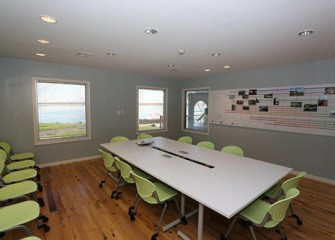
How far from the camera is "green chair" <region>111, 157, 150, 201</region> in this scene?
7.57 feet

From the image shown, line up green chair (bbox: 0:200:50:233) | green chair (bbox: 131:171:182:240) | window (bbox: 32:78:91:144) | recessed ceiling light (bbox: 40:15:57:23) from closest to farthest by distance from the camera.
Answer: green chair (bbox: 0:200:50:233), recessed ceiling light (bbox: 40:15:57:23), green chair (bbox: 131:171:182:240), window (bbox: 32:78:91:144)

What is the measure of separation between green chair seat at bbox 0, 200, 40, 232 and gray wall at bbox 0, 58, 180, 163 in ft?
8.60

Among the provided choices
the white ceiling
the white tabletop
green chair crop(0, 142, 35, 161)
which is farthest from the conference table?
green chair crop(0, 142, 35, 161)

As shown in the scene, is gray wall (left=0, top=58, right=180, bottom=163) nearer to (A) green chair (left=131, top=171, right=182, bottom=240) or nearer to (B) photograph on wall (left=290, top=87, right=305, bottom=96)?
(A) green chair (left=131, top=171, right=182, bottom=240)

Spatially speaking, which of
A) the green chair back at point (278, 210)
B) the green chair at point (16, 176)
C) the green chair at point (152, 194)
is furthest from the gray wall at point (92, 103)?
the green chair back at point (278, 210)

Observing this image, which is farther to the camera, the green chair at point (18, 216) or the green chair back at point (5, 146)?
the green chair back at point (5, 146)

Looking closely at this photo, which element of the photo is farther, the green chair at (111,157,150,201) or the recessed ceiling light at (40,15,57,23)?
the green chair at (111,157,150,201)

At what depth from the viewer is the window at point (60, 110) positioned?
392cm

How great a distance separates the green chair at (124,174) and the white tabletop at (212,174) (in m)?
0.14

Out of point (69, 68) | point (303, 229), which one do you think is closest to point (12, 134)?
point (69, 68)

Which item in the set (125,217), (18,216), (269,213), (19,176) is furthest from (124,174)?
(269,213)

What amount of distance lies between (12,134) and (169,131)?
4.12 meters

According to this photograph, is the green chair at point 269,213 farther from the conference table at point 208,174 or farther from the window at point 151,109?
the window at point 151,109

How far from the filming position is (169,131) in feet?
20.0
